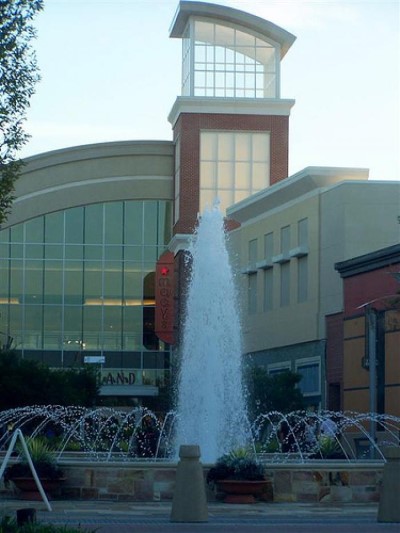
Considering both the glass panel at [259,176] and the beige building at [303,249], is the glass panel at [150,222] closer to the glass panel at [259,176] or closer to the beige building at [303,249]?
the glass panel at [259,176]

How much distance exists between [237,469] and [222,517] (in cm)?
260

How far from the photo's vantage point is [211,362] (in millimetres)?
28922

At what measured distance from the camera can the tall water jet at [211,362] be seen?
27.3 meters

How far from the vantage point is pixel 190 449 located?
1786 cm

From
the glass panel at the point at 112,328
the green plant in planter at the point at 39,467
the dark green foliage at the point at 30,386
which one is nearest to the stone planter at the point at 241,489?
the green plant in planter at the point at 39,467

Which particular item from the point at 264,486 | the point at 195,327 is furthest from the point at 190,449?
the point at 195,327

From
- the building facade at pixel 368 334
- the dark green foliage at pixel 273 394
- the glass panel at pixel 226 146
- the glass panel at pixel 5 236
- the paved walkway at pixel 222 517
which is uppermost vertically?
the glass panel at pixel 226 146

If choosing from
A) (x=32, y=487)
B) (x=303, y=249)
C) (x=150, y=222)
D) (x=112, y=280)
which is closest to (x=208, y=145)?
(x=150, y=222)

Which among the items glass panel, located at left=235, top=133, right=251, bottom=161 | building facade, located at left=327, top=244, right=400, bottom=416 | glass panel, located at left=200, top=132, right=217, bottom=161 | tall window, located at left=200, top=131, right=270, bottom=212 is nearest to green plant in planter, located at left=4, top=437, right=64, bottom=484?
building facade, located at left=327, top=244, right=400, bottom=416

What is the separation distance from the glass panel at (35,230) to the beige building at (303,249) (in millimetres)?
14418

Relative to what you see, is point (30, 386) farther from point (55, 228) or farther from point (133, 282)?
point (55, 228)

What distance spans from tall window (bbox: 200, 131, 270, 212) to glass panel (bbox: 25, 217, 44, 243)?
946cm

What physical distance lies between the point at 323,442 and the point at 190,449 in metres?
8.16

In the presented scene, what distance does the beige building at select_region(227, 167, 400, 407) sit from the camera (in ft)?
156
